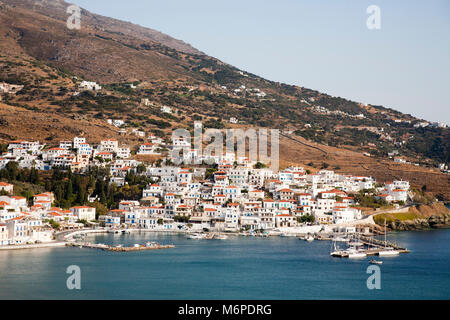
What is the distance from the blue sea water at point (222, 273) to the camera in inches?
1164

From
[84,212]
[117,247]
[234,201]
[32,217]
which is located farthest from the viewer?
[234,201]

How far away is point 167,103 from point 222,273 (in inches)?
2597

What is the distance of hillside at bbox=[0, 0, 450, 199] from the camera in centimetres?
7894

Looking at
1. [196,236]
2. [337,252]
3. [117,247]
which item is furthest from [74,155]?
[337,252]

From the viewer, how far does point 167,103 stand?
97.8m

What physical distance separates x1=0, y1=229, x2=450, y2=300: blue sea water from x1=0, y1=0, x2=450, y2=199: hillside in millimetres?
32798

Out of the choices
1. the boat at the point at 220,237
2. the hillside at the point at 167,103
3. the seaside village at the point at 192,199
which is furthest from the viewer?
the hillside at the point at 167,103

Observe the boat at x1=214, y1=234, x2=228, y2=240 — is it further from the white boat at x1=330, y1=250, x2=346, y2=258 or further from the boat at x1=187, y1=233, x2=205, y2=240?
the white boat at x1=330, y1=250, x2=346, y2=258

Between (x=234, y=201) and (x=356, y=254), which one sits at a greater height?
(x=234, y=201)

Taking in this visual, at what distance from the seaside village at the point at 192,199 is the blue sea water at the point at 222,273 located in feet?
19.9

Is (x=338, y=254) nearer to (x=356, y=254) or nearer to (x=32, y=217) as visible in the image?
(x=356, y=254)

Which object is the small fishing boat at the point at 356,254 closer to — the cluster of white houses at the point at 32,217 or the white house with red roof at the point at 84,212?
the cluster of white houses at the point at 32,217

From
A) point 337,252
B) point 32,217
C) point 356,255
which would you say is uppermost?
point 32,217

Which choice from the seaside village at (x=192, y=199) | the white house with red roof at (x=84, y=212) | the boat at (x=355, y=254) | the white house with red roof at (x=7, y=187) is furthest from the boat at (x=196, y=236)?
the white house with red roof at (x=7, y=187)
